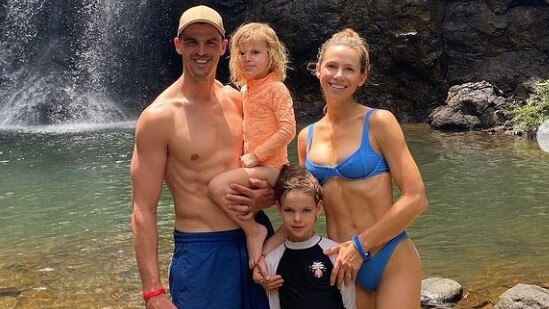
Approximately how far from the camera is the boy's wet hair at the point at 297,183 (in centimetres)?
335

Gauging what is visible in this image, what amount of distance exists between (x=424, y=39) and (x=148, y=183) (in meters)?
22.3

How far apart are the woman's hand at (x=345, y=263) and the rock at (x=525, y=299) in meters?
3.33

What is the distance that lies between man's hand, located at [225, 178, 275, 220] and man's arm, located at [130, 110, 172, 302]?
0.39 m

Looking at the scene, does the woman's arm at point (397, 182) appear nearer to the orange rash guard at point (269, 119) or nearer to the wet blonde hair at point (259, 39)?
the orange rash guard at point (269, 119)

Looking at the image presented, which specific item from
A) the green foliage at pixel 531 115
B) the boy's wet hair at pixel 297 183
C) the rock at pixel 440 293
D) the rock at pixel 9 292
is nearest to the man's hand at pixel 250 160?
the boy's wet hair at pixel 297 183

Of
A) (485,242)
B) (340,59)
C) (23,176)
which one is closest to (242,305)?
(340,59)

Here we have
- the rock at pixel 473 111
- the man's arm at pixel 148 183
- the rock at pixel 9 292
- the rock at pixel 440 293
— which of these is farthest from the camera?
the rock at pixel 473 111

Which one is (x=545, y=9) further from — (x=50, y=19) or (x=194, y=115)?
(x=194, y=115)

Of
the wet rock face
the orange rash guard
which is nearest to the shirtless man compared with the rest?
the orange rash guard

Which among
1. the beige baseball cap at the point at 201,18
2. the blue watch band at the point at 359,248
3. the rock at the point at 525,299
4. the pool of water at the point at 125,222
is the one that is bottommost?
the pool of water at the point at 125,222

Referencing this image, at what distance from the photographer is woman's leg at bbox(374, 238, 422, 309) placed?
3387 mm

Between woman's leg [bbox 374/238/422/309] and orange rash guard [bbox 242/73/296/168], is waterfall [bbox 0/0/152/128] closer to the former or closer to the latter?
orange rash guard [bbox 242/73/296/168]

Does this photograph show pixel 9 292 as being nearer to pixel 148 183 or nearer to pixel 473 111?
pixel 148 183

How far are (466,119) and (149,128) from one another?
58.3ft
